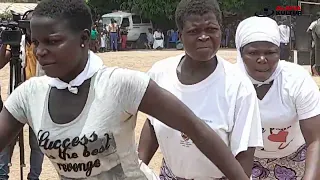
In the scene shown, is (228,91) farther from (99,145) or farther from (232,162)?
(99,145)

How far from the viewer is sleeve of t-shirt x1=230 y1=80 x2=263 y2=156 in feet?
8.82

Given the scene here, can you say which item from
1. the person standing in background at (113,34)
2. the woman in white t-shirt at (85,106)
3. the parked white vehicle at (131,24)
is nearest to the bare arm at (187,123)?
the woman in white t-shirt at (85,106)

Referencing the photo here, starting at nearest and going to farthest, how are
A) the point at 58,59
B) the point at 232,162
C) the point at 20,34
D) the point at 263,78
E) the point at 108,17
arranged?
the point at 58,59
the point at 232,162
the point at 263,78
the point at 20,34
the point at 108,17

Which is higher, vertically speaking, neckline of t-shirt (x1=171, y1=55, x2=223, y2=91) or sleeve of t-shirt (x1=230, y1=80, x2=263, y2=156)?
neckline of t-shirt (x1=171, y1=55, x2=223, y2=91)

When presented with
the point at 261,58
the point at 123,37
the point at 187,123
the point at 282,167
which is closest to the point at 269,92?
the point at 261,58

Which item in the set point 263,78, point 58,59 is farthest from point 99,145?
point 263,78

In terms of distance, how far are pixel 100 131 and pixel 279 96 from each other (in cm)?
130

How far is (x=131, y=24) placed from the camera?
33250 millimetres

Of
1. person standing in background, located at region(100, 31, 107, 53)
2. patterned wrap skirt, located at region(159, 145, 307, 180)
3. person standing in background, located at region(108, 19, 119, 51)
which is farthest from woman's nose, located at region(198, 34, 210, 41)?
person standing in background, located at region(108, 19, 119, 51)

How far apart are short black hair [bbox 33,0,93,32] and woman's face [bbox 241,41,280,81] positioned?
1154 mm

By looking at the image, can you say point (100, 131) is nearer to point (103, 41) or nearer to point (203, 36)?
point (203, 36)

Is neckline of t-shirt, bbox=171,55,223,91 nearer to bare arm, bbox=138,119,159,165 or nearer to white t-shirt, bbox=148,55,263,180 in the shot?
white t-shirt, bbox=148,55,263,180

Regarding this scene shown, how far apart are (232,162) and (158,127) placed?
561 millimetres

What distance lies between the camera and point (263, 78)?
3.23 meters
